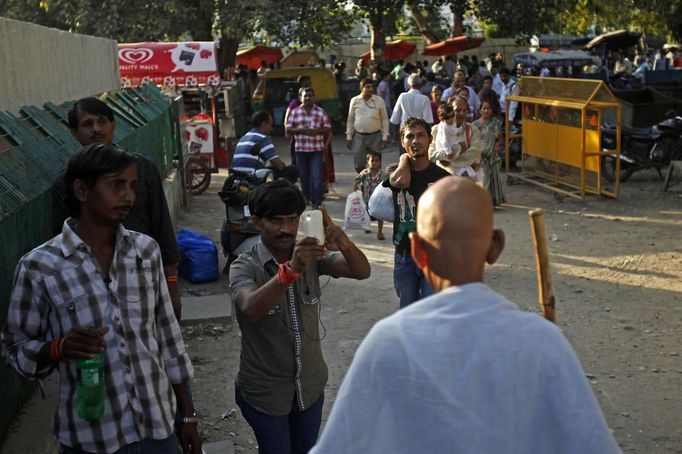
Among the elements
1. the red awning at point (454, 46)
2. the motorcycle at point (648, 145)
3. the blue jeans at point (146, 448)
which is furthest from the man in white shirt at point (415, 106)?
the red awning at point (454, 46)

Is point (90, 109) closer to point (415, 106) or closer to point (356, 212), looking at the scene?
point (356, 212)

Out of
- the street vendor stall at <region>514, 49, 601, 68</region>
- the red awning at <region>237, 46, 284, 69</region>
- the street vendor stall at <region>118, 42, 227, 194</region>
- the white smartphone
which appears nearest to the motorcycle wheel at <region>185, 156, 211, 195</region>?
the street vendor stall at <region>118, 42, 227, 194</region>

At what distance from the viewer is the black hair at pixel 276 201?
3.90 metres

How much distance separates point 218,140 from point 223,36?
11.4m

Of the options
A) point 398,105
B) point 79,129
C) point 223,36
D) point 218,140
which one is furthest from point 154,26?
point 79,129

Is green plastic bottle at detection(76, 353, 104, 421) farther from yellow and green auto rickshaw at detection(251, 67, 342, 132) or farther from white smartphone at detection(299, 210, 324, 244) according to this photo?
yellow and green auto rickshaw at detection(251, 67, 342, 132)

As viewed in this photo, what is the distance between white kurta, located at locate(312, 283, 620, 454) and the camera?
211cm

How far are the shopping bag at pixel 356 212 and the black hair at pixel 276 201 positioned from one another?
23.6ft

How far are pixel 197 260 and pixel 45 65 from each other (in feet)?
9.28

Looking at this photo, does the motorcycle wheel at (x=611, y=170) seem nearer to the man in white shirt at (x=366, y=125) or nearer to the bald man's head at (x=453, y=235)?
the man in white shirt at (x=366, y=125)

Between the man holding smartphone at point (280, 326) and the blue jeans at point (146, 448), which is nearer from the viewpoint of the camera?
the blue jeans at point (146, 448)

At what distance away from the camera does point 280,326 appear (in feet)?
12.9

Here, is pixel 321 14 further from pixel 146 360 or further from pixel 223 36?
pixel 146 360

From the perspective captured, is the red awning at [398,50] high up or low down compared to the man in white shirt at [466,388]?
up
